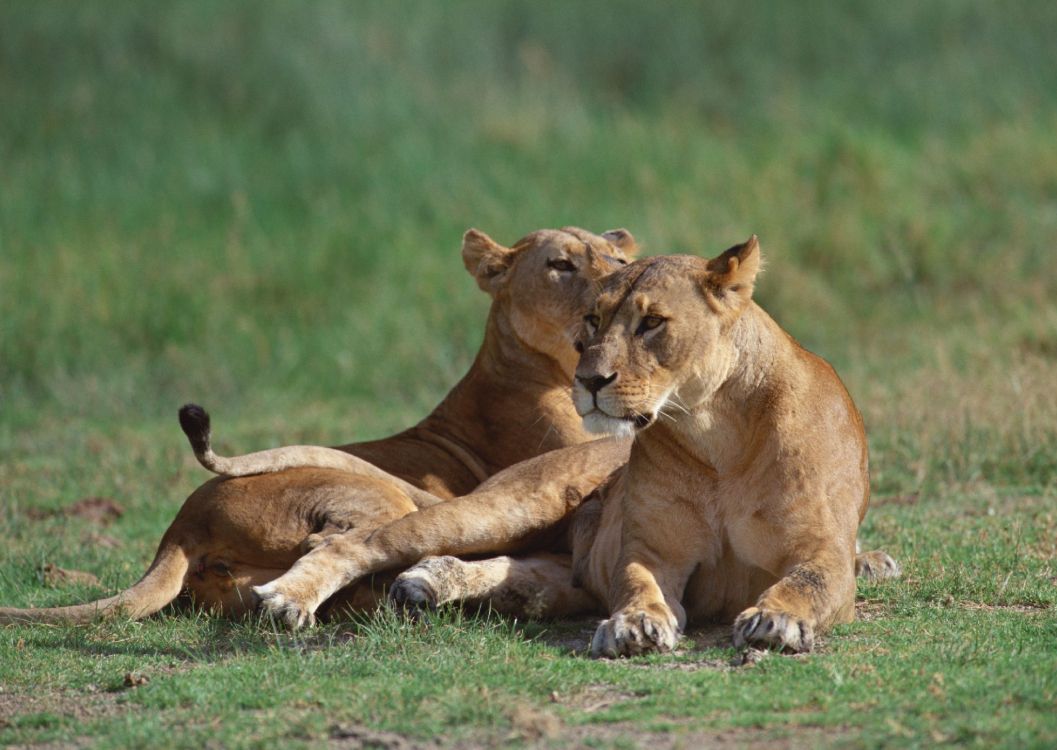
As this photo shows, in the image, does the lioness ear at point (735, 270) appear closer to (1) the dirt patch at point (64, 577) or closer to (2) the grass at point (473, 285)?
(2) the grass at point (473, 285)

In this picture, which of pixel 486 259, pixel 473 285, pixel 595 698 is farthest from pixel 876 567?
pixel 473 285

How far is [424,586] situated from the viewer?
5.29m

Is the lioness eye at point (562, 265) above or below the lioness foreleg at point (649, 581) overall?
above

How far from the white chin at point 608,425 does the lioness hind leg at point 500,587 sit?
0.83 m

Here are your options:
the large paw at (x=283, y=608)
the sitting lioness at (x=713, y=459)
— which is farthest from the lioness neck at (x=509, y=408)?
the large paw at (x=283, y=608)

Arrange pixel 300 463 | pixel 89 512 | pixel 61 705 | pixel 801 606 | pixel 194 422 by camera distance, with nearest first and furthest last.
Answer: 1. pixel 61 705
2. pixel 801 606
3. pixel 194 422
4. pixel 300 463
5. pixel 89 512

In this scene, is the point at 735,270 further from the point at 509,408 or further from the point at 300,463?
the point at 509,408

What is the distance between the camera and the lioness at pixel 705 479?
15.8ft

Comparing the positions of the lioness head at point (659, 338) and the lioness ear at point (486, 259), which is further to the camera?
the lioness ear at point (486, 259)

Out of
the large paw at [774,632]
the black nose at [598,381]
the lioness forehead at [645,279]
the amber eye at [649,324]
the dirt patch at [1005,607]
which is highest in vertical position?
the lioness forehead at [645,279]

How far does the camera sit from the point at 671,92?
1612 cm

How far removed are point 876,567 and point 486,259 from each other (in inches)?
92.0

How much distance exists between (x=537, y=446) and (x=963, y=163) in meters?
8.15

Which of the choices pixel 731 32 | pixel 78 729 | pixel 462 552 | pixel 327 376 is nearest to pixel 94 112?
pixel 327 376
